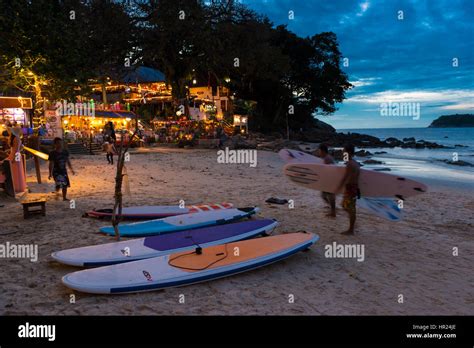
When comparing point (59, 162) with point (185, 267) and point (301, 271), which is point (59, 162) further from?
point (301, 271)

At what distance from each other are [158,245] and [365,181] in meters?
4.38

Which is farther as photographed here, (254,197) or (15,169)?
(254,197)

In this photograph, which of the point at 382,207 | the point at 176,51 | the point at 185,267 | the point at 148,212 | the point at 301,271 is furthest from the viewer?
the point at 176,51

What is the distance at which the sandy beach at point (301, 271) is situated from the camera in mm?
3777

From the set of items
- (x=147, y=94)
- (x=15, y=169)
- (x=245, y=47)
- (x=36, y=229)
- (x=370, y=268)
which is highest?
(x=245, y=47)

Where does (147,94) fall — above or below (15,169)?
above

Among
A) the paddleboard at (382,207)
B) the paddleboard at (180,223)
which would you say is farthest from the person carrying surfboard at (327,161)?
the paddleboard at (180,223)

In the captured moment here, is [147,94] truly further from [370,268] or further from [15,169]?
[370,268]

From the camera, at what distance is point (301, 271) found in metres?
4.88

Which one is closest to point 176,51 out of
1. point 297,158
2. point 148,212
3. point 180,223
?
point 297,158
